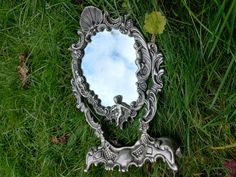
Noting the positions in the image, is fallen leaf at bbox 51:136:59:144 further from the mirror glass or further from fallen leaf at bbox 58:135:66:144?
the mirror glass

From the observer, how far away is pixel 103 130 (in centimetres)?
137

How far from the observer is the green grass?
1199 millimetres

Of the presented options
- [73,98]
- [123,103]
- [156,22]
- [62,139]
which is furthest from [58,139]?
[156,22]

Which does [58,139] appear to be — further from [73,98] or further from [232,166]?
[232,166]

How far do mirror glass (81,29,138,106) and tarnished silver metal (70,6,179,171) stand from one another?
0.04 feet

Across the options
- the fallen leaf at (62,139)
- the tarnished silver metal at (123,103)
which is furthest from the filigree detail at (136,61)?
the fallen leaf at (62,139)

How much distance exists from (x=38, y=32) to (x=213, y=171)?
23.3 inches

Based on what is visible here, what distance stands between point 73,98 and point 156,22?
35 cm

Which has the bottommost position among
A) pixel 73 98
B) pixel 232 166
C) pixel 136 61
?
pixel 232 166

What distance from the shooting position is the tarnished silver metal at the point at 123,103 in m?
1.26

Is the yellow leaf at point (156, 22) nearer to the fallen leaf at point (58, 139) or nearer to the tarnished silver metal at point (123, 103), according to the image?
the tarnished silver metal at point (123, 103)

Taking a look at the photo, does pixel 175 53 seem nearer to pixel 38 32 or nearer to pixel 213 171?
pixel 213 171

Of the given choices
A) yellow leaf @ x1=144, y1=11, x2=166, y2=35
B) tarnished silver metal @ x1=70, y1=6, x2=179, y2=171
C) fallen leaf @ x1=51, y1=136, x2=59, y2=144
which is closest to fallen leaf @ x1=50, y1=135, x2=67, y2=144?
fallen leaf @ x1=51, y1=136, x2=59, y2=144

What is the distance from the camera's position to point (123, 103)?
1317 mm
